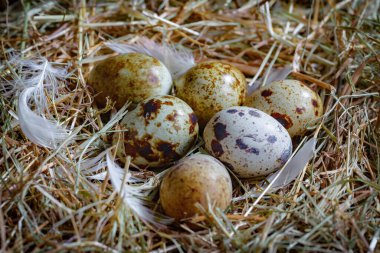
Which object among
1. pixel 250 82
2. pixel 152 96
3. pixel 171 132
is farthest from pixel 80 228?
pixel 250 82

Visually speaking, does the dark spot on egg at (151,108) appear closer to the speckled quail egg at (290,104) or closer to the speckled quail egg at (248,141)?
the speckled quail egg at (248,141)

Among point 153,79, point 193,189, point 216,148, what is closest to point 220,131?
point 216,148

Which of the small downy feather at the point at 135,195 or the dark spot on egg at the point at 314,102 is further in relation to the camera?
A: the dark spot on egg at the point at 314,102

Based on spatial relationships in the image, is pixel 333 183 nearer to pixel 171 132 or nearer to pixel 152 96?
pixel 171 132

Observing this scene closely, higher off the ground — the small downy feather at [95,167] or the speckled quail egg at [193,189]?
the speckled quail egg at [193,189]

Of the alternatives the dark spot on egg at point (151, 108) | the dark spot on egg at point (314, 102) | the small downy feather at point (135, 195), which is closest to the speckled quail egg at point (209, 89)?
the dark spot on egg at point (151, 108)

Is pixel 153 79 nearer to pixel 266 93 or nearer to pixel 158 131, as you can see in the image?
pixel 158 131
